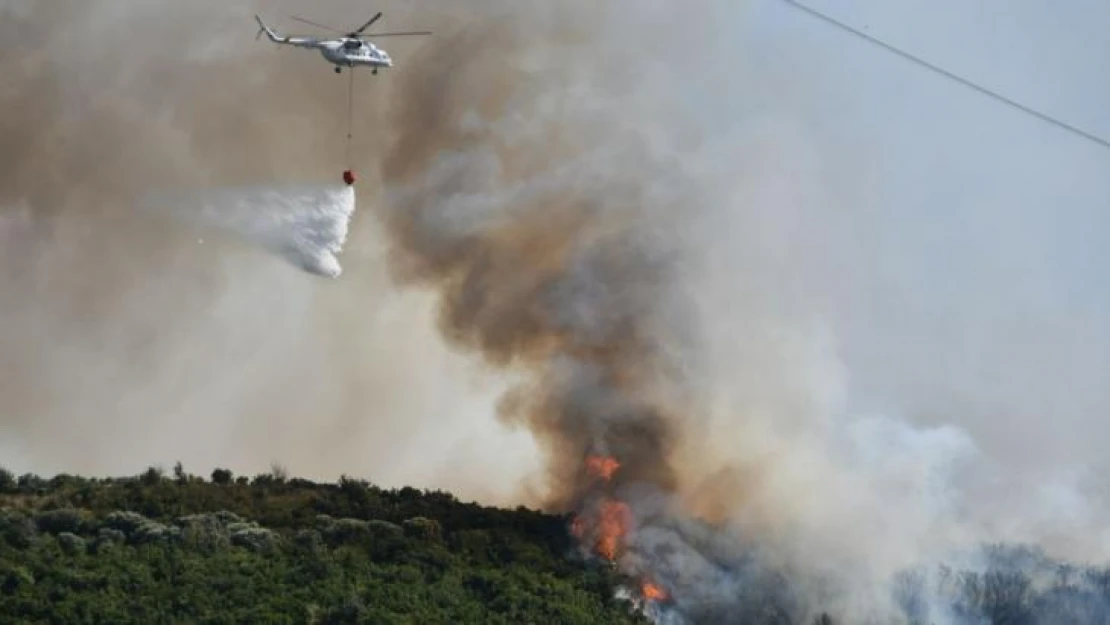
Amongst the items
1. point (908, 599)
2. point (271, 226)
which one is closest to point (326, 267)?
point (271, 226)

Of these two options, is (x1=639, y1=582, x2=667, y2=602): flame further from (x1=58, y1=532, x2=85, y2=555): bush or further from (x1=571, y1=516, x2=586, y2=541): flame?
(x1=58, y1=532, x2=85, y2=555): bush

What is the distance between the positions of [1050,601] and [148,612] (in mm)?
51104

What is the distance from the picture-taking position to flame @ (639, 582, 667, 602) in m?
140

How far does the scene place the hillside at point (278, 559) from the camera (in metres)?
130

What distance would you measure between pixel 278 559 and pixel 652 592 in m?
20.3

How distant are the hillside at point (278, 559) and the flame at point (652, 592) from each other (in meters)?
1.83

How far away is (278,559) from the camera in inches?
5418

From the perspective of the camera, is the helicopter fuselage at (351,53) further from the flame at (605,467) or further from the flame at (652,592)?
the flame at (652,592)

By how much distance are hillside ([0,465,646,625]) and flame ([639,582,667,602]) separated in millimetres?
1834

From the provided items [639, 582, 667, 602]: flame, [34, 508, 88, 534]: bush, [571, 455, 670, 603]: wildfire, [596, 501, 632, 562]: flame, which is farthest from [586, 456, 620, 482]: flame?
[34, 508, 88, 534]: bush

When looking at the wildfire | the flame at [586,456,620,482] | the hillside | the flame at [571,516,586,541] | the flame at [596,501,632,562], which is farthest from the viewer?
the flame at [586,456,620,482]

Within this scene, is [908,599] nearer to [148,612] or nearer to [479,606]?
[479,606]

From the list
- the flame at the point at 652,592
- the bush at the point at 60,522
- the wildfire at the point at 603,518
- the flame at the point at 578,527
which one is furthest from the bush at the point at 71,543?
the flame at the point at 652,592

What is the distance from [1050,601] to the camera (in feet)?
479
